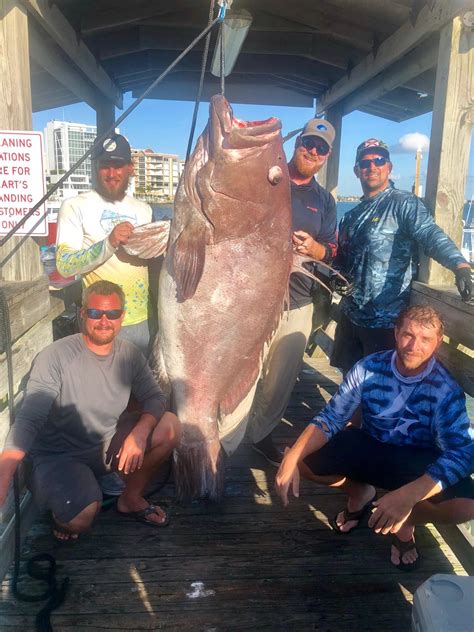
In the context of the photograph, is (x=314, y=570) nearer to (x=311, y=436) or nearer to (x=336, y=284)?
(x=311, y=436)

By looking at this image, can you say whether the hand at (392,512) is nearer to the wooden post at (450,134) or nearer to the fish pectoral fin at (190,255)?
the fish pectoral fin at (190,255)

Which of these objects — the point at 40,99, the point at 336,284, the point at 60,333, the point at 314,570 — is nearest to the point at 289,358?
the point at 336,284

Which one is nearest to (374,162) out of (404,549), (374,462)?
(374,462)

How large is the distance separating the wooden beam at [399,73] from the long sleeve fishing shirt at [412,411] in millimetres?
2599

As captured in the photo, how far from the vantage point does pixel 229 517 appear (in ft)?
10.5

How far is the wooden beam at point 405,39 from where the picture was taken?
3.31 m

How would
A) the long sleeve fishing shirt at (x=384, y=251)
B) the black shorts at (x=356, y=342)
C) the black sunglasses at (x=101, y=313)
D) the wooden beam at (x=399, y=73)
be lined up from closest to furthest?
the black sunglasses at (x=101, y=313) < the long sleeve fishing shirt at (x=384, y=251) < the black shorts at (x=356, y=342) < the wooden beam at (x=399, y=73)

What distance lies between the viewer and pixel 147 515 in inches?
122

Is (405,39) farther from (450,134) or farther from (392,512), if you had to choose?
(392,512)

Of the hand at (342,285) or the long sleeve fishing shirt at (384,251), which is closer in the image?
the long sleeve fishing shirt at (384,251)

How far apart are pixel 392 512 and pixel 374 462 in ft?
1.28

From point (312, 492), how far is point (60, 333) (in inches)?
100

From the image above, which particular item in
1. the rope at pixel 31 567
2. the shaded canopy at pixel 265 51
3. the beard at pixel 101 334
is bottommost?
the rope at pixel 31 567

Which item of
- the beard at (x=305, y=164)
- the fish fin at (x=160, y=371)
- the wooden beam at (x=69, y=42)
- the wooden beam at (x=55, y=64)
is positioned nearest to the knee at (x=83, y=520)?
the fish fin at (x=160, y=371)
